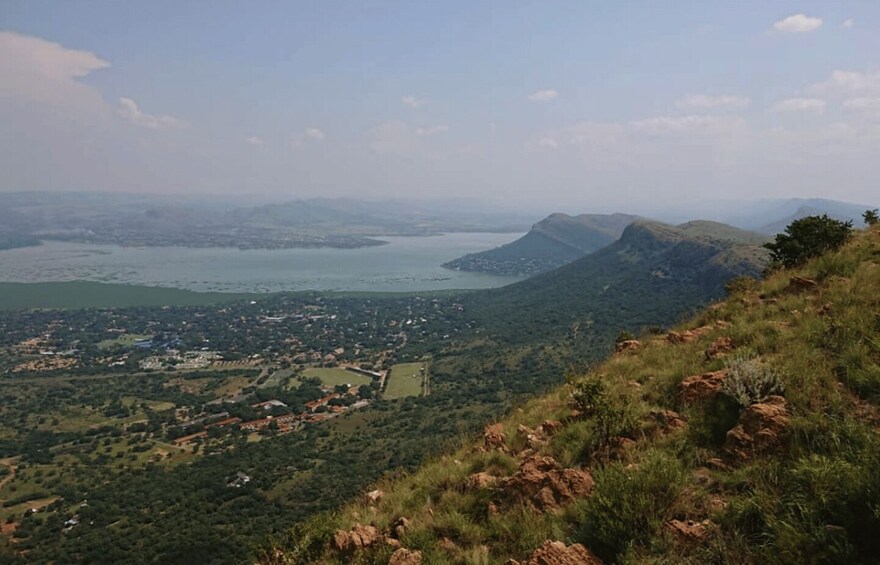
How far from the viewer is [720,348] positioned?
300 inches

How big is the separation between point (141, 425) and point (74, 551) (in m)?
28.3

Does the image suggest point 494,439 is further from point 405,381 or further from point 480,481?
point 405,381

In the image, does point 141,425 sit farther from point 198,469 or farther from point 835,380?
point 835,380

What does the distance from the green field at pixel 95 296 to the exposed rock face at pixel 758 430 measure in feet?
485

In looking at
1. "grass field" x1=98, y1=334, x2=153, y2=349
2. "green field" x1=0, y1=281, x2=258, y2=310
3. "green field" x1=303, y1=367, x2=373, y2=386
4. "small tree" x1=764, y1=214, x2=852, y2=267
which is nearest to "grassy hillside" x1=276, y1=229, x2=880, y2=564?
"small tree" x1=764, y1=214, x2=852, y2=267

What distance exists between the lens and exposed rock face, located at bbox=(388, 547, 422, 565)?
193 inches

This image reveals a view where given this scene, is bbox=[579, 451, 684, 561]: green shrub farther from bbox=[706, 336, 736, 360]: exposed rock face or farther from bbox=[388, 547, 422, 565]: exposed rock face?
bbox=[706, 336, 736, 360]: exposed rock face

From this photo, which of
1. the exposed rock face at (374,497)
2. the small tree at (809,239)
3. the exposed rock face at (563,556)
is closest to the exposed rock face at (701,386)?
the exposed rock face at (563,556)

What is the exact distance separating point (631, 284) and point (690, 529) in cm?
11036

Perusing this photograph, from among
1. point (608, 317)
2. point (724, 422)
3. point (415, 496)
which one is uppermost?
point (724, 422)

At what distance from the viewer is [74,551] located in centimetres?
3222

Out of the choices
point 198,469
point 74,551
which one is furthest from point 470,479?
point 198,469

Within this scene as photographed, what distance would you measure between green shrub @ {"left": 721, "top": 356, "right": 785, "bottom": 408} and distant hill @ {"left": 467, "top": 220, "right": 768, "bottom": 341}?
71663 millimetres

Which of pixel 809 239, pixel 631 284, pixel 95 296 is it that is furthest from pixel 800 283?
pixel 95 296
